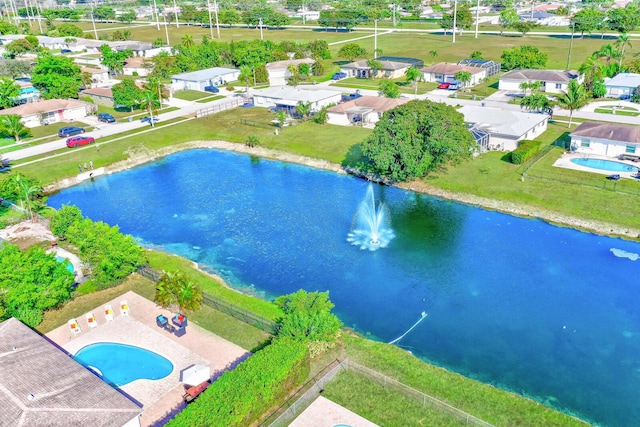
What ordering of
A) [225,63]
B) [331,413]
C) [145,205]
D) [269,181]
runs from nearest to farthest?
[331,413]
[145,205]
[269,181]
[225,63]

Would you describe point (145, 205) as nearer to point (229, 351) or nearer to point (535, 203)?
point (229, 351)

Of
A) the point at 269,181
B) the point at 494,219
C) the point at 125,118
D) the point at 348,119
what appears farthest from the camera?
the point at 125,118

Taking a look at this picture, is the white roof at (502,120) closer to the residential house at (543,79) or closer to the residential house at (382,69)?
the residential house at (543,79)

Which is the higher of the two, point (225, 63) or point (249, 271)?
point (225, 63)

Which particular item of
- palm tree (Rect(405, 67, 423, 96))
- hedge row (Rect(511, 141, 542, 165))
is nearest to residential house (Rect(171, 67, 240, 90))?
palm tree (Rect(405, 67, 423, 96))

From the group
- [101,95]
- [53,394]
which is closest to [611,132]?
[53,394]

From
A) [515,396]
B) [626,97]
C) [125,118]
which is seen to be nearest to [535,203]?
[515,396]

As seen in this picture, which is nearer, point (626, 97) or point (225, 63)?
point (626, 97)

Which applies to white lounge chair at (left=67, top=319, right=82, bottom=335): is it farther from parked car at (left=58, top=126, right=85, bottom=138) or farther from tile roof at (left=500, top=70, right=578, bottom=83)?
tile roof at (left=500, top=70, right=578, bottom=83)
